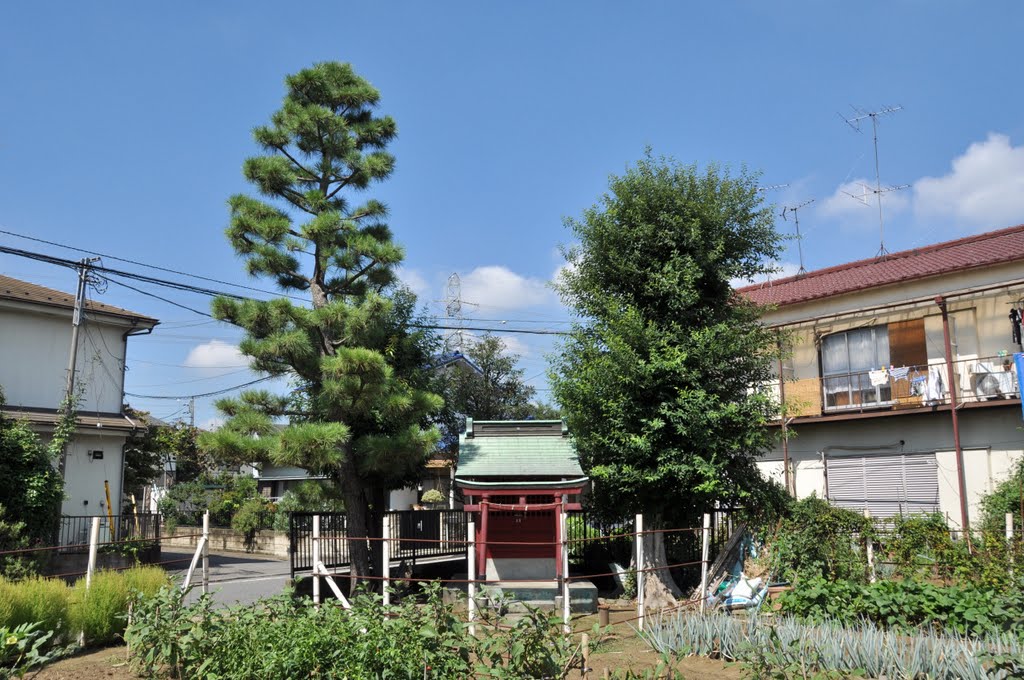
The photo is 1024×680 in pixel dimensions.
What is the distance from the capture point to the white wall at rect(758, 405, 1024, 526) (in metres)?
16.9

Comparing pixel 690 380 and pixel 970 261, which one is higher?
pixel 970 261

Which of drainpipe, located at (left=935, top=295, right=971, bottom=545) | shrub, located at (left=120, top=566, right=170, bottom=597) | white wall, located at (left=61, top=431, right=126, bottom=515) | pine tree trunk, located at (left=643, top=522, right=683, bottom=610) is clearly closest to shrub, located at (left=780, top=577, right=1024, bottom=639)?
pine tree trunk, located at (left=643, top=522, right=683, bottom=610)

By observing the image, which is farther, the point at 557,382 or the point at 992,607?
the point at 557,382

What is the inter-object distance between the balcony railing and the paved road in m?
11.6

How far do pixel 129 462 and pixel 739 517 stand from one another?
846 inches

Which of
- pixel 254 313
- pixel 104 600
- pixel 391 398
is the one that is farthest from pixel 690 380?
pixel 104 600

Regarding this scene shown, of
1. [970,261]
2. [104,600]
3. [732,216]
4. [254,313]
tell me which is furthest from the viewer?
[970,261]

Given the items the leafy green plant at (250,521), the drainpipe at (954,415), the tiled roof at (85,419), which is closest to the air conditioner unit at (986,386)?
the drainpipe at (954,415)

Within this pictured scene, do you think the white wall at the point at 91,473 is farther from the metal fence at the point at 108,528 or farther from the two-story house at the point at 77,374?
the metal fence at the point at 108,528

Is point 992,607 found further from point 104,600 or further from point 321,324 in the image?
point 104,600

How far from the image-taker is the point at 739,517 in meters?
13.8

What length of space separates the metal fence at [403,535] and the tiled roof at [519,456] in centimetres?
171

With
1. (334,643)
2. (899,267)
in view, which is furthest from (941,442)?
(334,643)

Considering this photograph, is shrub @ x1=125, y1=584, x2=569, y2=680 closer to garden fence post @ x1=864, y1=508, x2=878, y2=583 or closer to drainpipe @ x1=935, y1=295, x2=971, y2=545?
garden fence post @ x1=864, y1=508, x2=878, y2=583
